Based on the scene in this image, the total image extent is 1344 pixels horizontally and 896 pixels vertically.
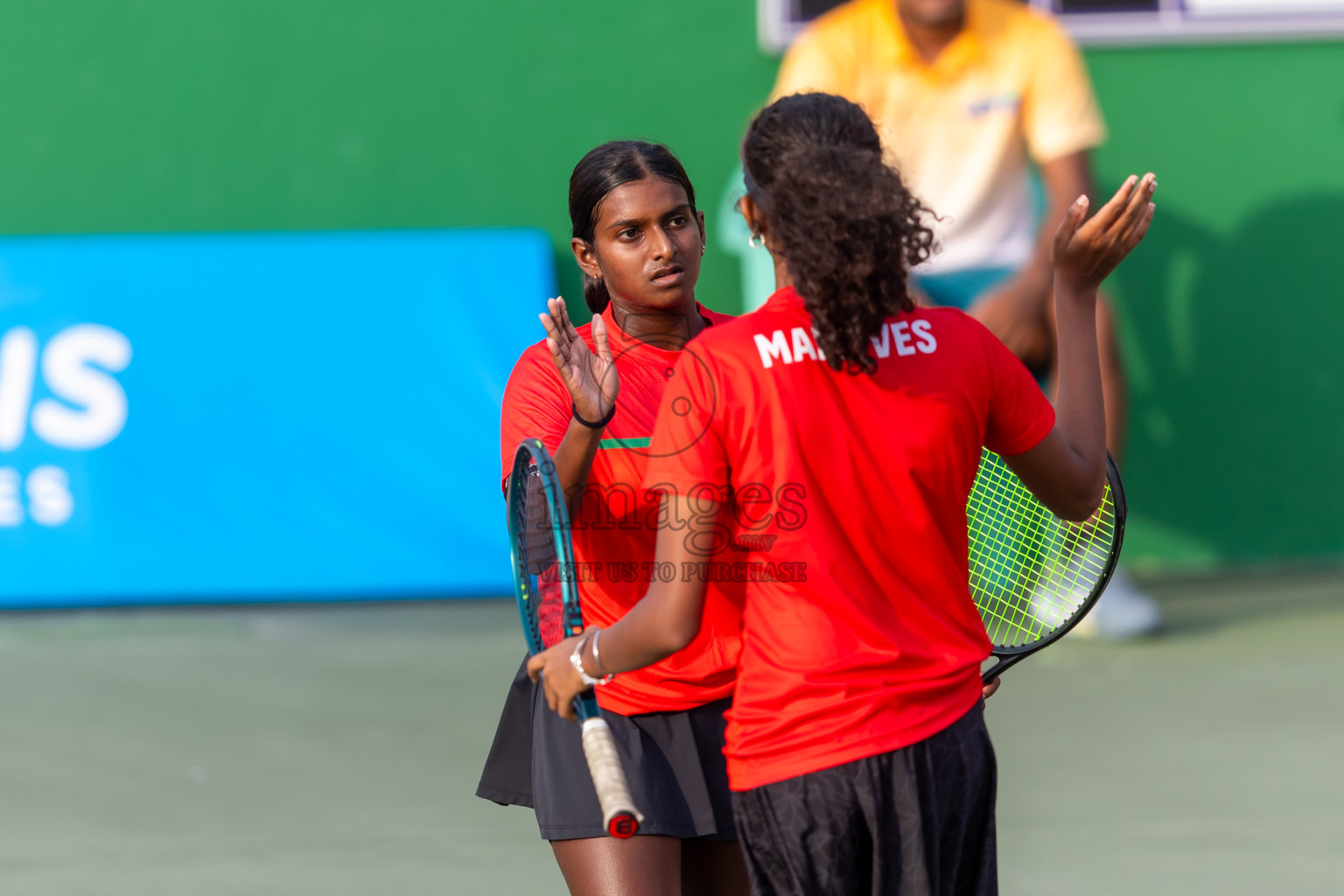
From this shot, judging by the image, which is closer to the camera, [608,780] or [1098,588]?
[608,780]

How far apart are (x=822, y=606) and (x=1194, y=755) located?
2.76 meters

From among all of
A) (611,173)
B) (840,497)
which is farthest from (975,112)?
(840,497)

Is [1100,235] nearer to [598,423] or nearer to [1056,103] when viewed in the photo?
[598,423]

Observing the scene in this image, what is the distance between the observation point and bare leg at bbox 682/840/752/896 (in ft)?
7.48

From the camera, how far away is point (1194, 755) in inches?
163

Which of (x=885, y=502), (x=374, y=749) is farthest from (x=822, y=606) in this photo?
(x=374, y=749)

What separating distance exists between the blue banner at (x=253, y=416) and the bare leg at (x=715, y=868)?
11.3 feet

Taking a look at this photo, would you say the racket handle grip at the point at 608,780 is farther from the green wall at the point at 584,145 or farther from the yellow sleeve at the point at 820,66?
the green wall at the point at 584,145

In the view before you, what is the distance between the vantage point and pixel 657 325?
92.4 inches

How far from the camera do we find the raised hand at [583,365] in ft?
6.79

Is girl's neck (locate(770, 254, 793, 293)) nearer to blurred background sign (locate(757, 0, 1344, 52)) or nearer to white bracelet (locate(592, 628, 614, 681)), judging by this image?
white bracelet (locate(592, 628, 614, 681))

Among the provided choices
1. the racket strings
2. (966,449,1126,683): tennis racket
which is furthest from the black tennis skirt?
the racket strings

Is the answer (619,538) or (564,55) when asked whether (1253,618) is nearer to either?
(564,55)

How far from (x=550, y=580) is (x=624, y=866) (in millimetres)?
420
